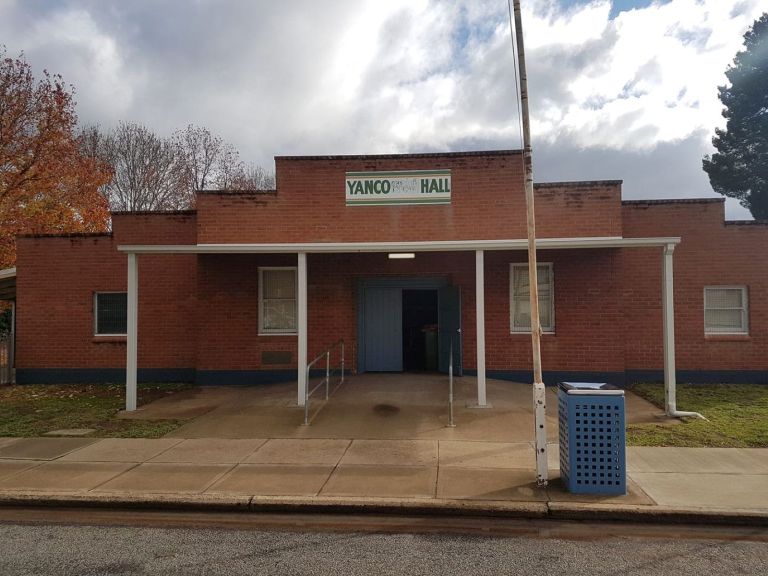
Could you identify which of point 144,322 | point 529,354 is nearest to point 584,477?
A: point 529,354

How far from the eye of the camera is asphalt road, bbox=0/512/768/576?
4062 millimetres

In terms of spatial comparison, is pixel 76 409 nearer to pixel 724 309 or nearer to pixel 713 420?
pixel 713 420

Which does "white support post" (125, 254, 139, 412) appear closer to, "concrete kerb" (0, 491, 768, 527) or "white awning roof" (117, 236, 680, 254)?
"white awning roof" (117, 236, 680, 254)

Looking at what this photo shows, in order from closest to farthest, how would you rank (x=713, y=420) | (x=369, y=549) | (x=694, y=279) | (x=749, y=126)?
(x=369, y=549)
(x=713, y=420)
(x=694, y=279)
(x=749, y=126)

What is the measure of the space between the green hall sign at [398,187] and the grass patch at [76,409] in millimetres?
5706

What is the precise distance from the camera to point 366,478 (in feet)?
19.3

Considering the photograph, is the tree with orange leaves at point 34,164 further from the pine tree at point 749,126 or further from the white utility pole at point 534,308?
the pine tree at point 749,126

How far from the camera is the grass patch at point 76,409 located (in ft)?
27.2

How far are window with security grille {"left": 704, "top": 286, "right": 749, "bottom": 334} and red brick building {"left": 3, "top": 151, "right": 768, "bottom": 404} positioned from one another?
0.03 m

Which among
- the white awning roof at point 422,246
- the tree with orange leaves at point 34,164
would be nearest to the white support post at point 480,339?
the white awning roof at point 422,246

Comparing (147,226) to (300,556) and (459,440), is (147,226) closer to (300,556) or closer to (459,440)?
(459,440)

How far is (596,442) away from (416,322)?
27.0 feet

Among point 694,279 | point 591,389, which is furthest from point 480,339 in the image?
point 694,279

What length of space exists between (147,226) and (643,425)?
1119 cm
